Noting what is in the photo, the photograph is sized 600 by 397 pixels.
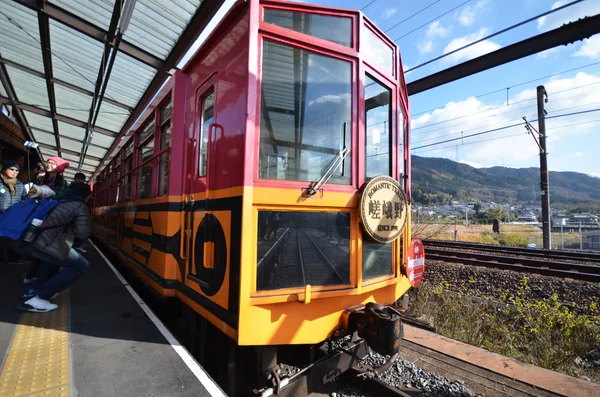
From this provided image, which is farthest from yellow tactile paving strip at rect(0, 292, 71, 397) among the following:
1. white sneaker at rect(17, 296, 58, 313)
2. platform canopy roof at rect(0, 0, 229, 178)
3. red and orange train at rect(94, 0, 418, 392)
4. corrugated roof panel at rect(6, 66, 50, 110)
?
corrugated roof panel at rect(6, 66, 50, 110)

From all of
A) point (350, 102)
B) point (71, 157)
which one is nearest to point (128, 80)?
point (350, 102)

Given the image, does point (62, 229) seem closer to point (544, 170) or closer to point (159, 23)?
point (159, 23)

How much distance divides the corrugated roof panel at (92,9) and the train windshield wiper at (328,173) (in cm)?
516

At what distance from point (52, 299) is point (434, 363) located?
4268 mm

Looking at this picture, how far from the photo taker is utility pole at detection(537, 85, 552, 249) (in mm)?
13383

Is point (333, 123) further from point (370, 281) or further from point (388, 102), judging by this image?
Answer: point (370, 281)

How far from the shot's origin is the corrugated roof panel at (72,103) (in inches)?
343

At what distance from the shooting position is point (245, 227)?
83.0 inches

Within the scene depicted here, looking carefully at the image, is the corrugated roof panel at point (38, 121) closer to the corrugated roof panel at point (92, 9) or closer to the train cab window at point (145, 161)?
the corrugated roof panel at point (92, 9)

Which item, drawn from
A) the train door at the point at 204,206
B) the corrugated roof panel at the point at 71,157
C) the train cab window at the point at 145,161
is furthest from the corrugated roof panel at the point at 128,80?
the corrugated roof panel at the point at 71,157

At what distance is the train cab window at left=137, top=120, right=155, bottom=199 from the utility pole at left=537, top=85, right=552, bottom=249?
14.9 meters

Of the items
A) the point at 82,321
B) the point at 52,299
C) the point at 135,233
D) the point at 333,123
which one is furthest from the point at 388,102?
the point at 52,299

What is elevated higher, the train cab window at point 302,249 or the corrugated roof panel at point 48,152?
the corrugated roof panel at point 48,152

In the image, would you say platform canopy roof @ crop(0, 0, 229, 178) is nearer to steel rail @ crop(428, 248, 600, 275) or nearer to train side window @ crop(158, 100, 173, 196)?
train side window @ crop(158, 100, 173, 196)
